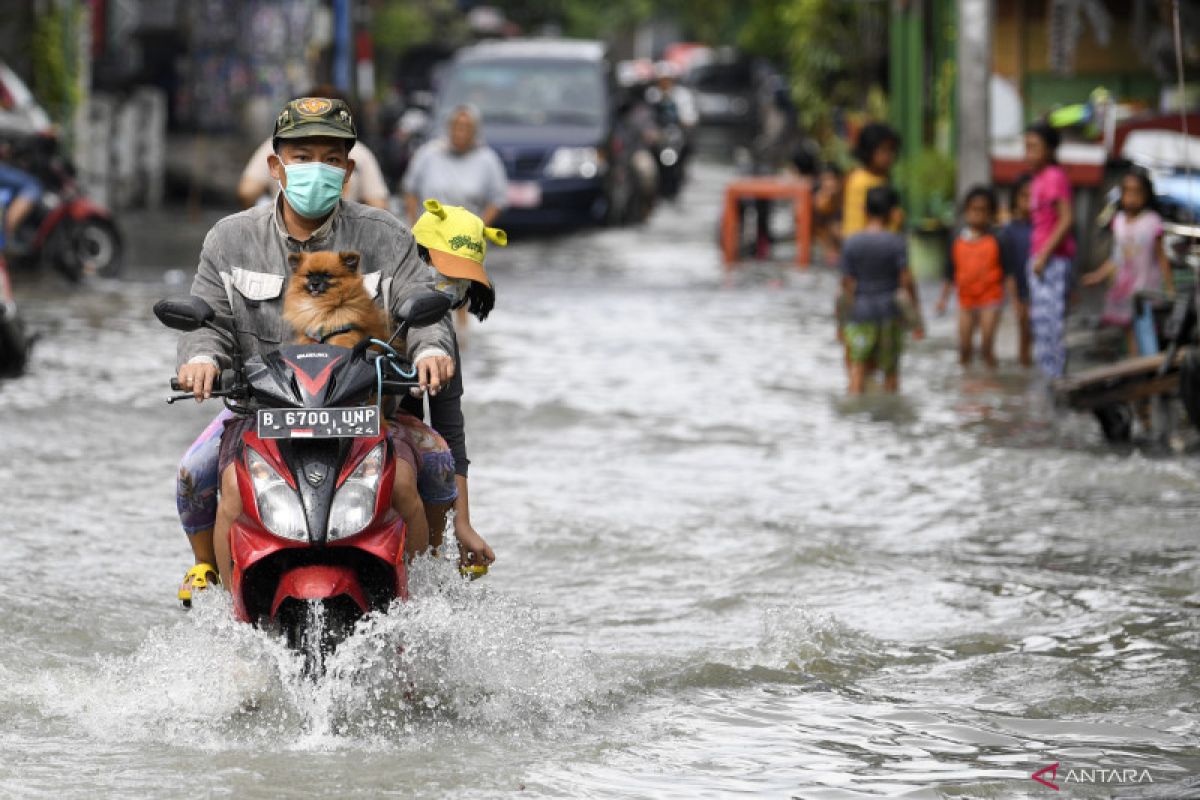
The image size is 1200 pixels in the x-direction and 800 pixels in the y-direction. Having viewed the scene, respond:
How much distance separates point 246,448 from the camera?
564 cm

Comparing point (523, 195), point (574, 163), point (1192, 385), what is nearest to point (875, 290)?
point (1192, 385)

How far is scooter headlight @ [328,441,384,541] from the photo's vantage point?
5.51m

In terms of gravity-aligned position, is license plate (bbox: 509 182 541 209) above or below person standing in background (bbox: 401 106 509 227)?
below

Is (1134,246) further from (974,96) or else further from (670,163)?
(670,163)

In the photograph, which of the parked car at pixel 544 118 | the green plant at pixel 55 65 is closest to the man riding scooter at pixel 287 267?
the parked car at pixel 544 118

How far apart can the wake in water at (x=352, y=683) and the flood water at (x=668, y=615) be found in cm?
1

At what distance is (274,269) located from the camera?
6062 millimetres

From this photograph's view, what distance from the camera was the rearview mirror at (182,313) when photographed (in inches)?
221

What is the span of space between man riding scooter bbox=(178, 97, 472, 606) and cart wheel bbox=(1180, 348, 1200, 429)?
4.95 meters

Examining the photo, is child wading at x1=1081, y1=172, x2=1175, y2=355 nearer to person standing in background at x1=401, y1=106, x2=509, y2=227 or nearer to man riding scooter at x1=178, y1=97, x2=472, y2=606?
person standing in background at x1=401, y1=106, x2=509, y2=227

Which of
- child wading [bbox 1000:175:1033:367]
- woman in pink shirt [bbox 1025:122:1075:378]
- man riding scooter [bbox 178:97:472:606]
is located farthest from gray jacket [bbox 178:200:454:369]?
child wading [bbox 1000:175:1033:367]

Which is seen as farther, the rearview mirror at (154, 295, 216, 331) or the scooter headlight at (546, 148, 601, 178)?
the scooter headlight at (546, 148, 601, 178)

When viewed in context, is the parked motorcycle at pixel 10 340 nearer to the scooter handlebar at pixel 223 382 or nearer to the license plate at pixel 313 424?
the scooter handlebar at pixel 223 382

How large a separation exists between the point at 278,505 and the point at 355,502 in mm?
189
